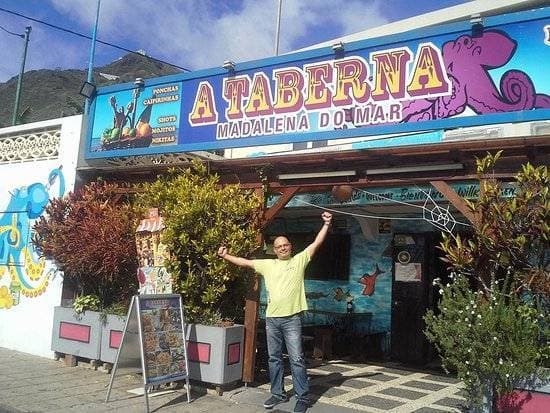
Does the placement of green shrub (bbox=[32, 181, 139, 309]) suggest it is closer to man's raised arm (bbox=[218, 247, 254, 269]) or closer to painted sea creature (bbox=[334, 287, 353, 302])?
man's raised arm (bbox=[218, 247, 254, 269])

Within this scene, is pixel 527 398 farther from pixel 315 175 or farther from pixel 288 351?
pixel 315 175

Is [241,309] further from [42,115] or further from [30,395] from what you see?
[42,115]

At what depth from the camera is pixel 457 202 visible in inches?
216

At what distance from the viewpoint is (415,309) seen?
9.73 m

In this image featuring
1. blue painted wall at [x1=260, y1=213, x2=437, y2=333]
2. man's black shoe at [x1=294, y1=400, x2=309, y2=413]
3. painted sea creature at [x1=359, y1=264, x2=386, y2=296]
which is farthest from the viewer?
painted sea creature at [x1=359, y1=264, x2=386, y2=296]

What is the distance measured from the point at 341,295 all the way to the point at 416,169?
527cm

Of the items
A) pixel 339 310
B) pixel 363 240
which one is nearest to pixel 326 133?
pixel 363 240

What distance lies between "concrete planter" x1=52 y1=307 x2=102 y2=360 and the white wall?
40 cm

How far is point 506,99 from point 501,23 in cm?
82

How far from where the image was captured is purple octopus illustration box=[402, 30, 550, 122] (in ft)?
18.0

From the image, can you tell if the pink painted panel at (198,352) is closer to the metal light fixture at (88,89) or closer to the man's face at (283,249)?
the man's face at (283,249)

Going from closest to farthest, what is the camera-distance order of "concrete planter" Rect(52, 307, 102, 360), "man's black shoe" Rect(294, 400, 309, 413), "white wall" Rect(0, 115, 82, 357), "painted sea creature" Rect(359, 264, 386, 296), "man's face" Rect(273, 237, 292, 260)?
"man's black shoe" Rect(294, 400, 309, 413)
"man's face" Rect(273, 237, 292, 260)
"concrete planter" Rect(52, 307, 102, 360)
"white wall" Rect(0, 115, 82, 357)
"painted sea creature" Rect(359, 264, 386, 296)

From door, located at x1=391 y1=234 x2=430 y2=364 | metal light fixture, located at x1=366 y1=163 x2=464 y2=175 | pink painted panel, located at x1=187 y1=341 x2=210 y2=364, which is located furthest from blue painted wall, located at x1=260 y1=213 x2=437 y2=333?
pink painted panel, located at x1=187 y1=341 x2=210 y2=364

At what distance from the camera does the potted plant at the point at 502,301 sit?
4.52m
